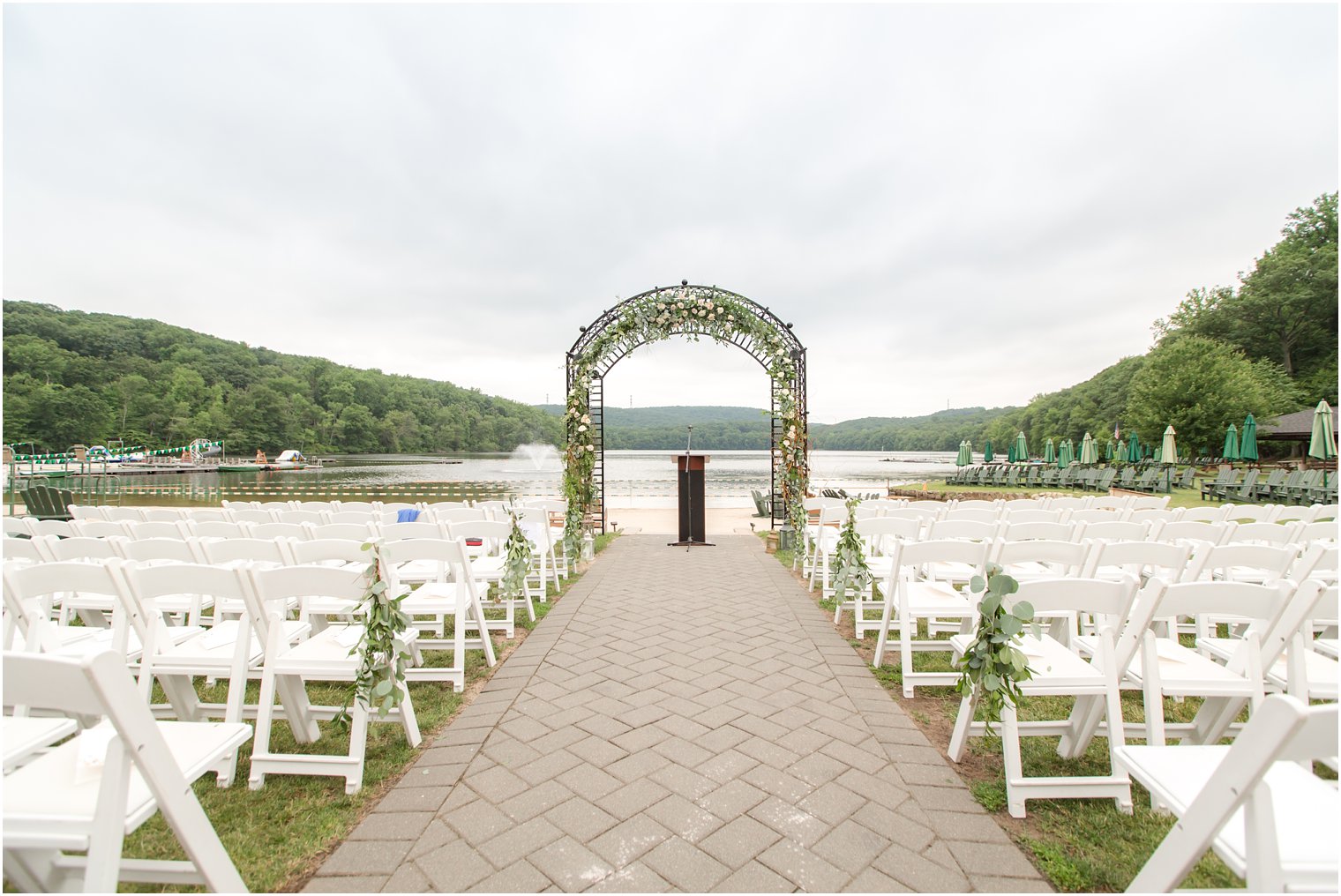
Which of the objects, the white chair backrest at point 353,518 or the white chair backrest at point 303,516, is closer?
the white chair backrest at point 353,518

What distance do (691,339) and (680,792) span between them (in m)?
6.73

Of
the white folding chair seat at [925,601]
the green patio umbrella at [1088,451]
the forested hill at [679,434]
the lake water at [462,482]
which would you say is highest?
the forested hill at [679,434]

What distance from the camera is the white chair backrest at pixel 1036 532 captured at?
4.42 m

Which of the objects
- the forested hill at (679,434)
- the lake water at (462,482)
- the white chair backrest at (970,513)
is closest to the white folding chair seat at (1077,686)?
the white chair backrest at (970,513)

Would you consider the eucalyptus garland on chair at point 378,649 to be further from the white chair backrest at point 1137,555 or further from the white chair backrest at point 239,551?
the white chair backrest at point 1137,555

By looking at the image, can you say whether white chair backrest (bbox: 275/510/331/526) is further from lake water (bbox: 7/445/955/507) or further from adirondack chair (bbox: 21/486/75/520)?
adirondack chair (bbox: 21/486/75/520)

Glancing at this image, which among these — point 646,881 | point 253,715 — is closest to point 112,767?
point 646,881

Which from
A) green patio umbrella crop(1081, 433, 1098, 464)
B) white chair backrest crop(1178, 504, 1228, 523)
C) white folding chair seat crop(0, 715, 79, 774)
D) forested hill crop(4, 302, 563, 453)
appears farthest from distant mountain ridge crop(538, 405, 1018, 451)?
white folding chair seat crop(0, 715, 79, 774)

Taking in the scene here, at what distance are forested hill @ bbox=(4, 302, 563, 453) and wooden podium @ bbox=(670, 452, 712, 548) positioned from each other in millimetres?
50055

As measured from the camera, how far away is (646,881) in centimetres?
183

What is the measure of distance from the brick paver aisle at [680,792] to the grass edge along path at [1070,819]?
80mm

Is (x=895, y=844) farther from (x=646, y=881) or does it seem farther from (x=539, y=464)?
(x=539, y=464)

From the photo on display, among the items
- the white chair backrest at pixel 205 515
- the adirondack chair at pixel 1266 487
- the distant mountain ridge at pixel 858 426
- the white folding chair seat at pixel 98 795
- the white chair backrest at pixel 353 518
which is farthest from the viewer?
the distant mountain ridge at pixel 858 426

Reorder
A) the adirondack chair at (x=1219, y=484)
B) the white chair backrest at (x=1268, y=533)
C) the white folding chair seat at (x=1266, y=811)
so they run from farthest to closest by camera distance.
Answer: the adirondack chair at (x=1219, y=484)
the white chair backrest at (x=1268, y=533)
the white folding chair seat at (x=1266, y=811)
